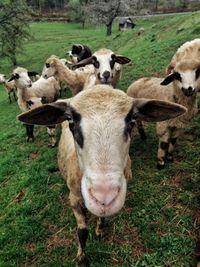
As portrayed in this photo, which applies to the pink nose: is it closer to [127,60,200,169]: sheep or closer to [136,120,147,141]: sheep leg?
[127,60,200,169]: sheep

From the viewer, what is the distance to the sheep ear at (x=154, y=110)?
366 cm

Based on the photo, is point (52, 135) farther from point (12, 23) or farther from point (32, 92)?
point (12, 23)

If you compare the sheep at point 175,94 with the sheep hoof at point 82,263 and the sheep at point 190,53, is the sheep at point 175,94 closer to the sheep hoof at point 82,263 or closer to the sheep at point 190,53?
the sheep at point 190,53

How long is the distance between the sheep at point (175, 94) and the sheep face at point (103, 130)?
248 centimetres

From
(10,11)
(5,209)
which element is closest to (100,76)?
(5,209)

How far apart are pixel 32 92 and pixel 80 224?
671 centimetres

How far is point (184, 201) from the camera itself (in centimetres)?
597

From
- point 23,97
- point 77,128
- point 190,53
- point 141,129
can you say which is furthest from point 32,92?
point 77,128

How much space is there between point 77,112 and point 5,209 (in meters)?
4.09

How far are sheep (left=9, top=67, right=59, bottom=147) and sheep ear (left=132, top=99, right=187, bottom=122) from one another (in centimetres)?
564

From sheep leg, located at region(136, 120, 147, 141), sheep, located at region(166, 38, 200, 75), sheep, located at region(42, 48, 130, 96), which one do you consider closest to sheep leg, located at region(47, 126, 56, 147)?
sheep, located at region(42, 48, 130, 96)

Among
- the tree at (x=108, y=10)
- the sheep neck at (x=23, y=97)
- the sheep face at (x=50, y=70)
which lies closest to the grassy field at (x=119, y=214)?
the sheep neck at (x=23, y=97)

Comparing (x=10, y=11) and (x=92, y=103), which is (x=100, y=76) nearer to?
(x=92, y=103)

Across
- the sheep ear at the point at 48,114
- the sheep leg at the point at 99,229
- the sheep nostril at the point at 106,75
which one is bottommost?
the sheep leg at the point at 99,229
